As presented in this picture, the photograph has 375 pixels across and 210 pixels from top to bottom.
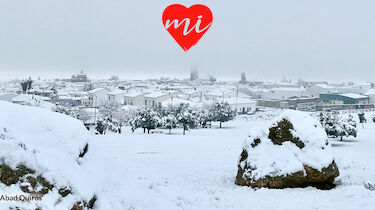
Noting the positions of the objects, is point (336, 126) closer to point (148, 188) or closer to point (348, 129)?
point (348, 129)

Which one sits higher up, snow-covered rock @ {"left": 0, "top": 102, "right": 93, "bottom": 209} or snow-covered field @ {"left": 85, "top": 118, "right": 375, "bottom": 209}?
snow-covered rock @ {"left": 0, "top": 102, "right": 93, "bottom": 209}

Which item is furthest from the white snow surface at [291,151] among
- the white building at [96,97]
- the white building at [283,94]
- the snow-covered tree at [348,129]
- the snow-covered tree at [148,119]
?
the white building at [283,94]

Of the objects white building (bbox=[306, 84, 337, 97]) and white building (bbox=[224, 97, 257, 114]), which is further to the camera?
white building (bbox=[306, 84, 337, 97])

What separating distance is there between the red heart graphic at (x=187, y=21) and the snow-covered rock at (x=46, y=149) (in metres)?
6.17

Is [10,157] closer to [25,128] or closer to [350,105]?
[25,128]

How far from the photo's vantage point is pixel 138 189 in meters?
10.1

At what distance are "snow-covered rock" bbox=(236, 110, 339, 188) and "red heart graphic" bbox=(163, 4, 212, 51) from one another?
456 centimetres

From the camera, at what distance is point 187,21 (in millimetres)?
13898

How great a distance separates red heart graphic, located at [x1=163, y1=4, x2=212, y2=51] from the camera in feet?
45.4

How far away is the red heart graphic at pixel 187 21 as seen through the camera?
544 inches

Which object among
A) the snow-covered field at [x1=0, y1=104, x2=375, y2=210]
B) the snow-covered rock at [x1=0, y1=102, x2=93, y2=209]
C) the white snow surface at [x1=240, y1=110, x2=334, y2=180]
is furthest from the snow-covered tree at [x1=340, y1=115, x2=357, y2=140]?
the snow-covered rock at [x1=0, y1=102, x2=93, y2=209]

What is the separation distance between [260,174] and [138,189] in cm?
459

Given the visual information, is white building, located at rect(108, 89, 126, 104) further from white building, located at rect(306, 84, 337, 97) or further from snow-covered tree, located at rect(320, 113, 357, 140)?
snow-covered tree, located at rect(320, 113, 357, 140)

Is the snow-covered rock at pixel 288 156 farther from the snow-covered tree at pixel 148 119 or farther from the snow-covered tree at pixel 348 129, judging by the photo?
the snow-covered tree at pixel 148 119
